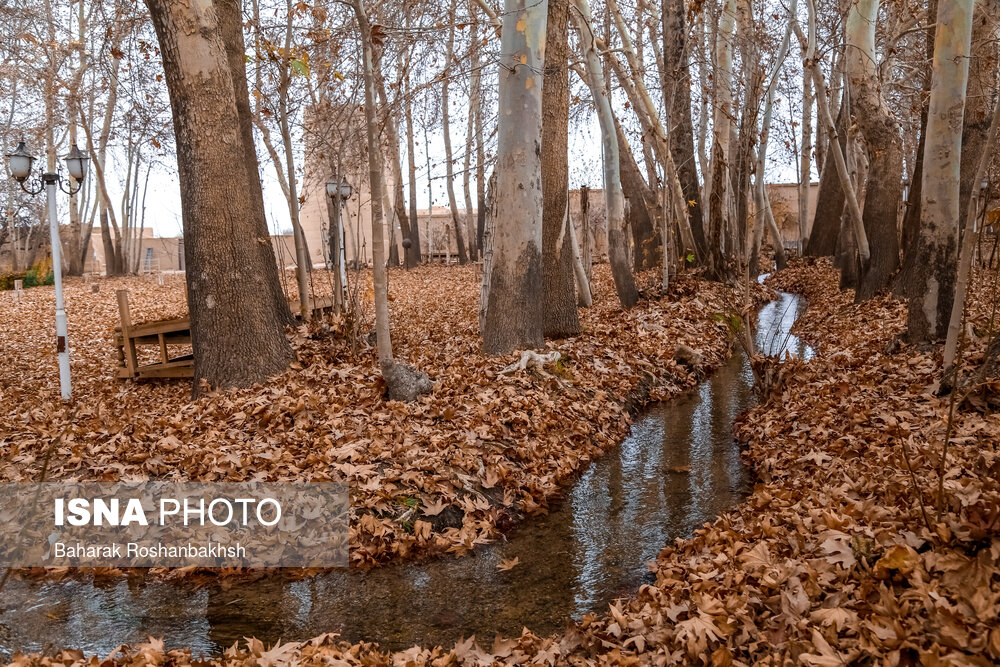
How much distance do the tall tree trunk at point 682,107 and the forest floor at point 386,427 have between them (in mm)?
5010

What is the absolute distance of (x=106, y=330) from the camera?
14320mm

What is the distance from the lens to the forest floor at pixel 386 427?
523cm

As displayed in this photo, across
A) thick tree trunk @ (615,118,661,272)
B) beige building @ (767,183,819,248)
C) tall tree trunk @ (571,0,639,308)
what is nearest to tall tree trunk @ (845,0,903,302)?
tall tree trunk @ (571,0,639,308)

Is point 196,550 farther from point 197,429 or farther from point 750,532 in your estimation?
point 750,532

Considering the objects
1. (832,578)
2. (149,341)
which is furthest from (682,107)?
(832,578)

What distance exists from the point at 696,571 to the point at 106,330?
45.0 ft

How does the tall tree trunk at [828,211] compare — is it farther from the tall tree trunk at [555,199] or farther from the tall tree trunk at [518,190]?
the tall tree trunk at [518,190]

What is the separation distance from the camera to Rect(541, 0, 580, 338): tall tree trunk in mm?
10133

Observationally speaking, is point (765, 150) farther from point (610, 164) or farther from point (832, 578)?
point (832, 578)

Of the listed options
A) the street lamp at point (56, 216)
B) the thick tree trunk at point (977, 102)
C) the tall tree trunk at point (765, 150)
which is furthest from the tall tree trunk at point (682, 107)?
the street lamp at point (56, 216)

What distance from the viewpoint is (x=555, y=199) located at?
10148 mm

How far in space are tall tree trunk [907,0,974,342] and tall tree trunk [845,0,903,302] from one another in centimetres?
422

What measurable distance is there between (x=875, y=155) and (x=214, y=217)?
9788 mm

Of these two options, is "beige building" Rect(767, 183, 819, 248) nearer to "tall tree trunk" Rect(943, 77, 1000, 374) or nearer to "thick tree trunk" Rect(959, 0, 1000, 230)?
"thick tree trunk" Rect(959, 0, 1000, 230)
